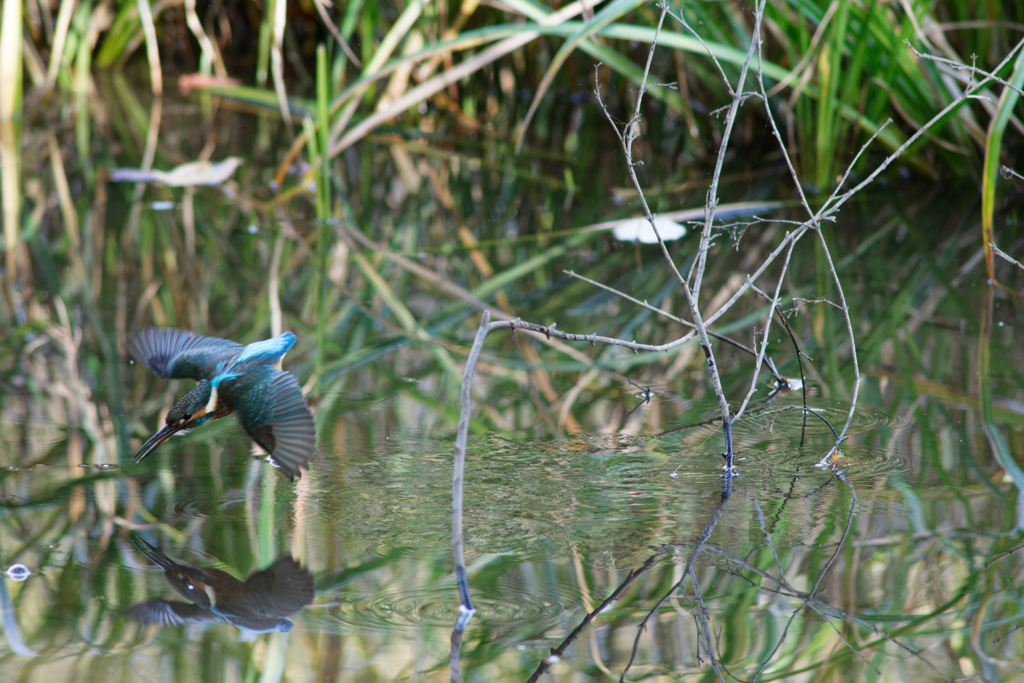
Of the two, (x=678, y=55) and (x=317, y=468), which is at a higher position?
(x=678, y=55)

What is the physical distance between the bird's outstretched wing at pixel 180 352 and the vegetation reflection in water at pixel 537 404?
100 mm

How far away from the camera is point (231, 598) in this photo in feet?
2.96

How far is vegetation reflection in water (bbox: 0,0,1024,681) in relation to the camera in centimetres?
85

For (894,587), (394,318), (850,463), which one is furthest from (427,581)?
(394,318)

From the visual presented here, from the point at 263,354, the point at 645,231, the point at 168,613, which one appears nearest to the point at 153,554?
the point at 168,613

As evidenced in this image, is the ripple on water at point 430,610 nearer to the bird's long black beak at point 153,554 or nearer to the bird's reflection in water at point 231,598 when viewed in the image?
the bird's reflection in water at point 231,598

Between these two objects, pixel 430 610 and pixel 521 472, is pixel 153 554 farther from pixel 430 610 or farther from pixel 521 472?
pixel 521 472

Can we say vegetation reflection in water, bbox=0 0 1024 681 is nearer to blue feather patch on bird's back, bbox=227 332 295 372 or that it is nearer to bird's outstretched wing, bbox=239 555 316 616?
bird's outstretched wing, bbox=239 555 316 616

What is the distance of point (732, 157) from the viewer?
119 inches

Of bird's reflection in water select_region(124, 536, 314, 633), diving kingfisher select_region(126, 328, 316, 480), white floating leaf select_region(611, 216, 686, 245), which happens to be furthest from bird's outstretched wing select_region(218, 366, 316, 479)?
white floating leaf select_region(611, 216, 686, 245)

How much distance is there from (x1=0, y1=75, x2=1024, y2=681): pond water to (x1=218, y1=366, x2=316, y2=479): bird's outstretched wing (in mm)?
67

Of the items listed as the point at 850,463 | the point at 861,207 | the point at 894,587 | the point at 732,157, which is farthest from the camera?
the point at 732,157

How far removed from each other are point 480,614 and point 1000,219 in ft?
5.97

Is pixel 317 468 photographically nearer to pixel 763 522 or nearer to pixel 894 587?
pixel 763 522
